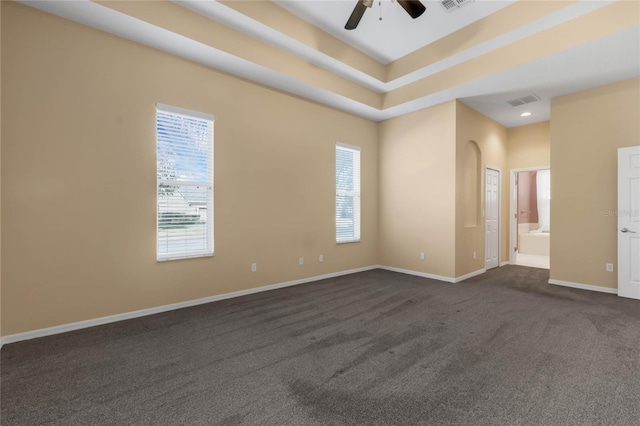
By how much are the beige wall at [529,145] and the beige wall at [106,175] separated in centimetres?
542

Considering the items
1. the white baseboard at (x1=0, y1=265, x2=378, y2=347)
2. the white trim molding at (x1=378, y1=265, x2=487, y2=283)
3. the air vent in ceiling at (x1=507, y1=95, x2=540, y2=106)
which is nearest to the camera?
the white baseboard at (x1=0, y1=265, x2=378, y2=347)

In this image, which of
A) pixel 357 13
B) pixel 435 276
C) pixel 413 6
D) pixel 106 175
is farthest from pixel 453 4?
pixel 106 175

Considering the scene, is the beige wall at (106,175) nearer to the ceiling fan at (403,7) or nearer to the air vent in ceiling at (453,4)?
the ceiling fan at (403,7)

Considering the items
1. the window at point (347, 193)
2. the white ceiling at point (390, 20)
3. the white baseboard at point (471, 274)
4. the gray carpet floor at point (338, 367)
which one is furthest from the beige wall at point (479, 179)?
the window at point (347, 193)

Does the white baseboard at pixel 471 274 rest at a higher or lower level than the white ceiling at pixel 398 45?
lower

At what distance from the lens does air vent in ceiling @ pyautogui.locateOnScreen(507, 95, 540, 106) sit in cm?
482

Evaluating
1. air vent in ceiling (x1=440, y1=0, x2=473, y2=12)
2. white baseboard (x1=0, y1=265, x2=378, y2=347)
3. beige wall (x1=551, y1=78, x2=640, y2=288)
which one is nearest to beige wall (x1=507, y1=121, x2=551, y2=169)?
beige wall (x1=551, y1=78, x2=640, y2=288)

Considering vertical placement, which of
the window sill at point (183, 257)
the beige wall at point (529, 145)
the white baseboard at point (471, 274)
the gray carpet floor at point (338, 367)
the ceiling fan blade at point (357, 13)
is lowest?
the gray carpet floor at point (338, 367)

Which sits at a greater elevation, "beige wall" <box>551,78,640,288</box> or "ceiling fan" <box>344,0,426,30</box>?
"ceiling fan" <box>344,0,426,30</box>

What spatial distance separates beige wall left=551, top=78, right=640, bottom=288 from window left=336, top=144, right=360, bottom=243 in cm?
336

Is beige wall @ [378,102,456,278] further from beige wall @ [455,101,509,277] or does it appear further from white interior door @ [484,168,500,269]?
white interior door @ [484,168,500,269]

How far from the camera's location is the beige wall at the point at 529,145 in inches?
241

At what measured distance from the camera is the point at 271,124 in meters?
4.47

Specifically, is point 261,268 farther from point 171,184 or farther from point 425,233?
point 425,233
